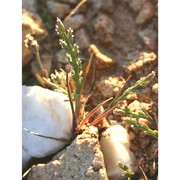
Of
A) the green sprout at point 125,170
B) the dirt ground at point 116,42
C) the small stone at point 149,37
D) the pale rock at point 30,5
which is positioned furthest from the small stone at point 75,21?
the green sprout at point 125,170

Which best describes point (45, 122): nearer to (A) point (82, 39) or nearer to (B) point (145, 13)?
(A) point (82, 39)

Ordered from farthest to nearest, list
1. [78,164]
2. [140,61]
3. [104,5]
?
[104,5], [140,61], [78,164]

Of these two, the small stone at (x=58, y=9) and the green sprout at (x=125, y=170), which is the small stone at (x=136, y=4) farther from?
the green sprout at (x=125, y=170)

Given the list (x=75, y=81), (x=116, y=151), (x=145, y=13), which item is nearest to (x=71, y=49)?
(x=75, y=81)
